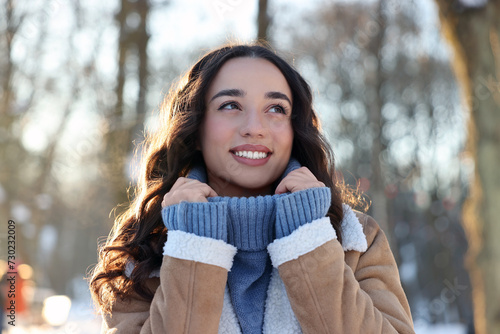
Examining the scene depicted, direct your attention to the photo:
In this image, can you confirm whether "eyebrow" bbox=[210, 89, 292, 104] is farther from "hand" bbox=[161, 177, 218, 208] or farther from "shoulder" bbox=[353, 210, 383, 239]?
"shoulder" bbox=[353, 210, 383, 239]

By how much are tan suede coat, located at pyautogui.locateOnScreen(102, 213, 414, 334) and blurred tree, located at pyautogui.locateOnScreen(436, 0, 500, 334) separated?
4.51m

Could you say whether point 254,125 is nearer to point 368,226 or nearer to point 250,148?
point 250,148

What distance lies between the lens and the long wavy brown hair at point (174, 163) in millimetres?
2309

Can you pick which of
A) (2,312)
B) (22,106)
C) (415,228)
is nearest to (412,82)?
(415,228)

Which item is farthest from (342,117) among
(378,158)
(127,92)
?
(127,92)

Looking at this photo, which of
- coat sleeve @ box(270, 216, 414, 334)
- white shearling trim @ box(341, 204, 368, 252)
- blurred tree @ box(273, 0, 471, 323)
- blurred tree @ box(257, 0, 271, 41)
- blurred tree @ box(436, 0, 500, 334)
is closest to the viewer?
coat sleeve @ box(270, 216, 414, 334)

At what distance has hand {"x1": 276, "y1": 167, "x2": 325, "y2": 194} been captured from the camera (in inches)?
84.2

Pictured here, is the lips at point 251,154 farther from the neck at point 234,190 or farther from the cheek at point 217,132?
the neck at point 234,190

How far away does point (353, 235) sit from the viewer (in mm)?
2240

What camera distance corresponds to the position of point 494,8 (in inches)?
242

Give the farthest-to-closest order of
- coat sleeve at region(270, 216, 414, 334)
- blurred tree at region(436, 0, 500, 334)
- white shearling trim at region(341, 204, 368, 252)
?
blurred tree at region(436, 0, 500, 334) → white shearling trim at region(341, 204, 368, 252) → coat sleeve at region(270, 216, 414, 334)

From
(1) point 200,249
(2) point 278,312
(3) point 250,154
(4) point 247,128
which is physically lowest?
(2) point 278,312

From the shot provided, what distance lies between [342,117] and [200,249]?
15.8 m

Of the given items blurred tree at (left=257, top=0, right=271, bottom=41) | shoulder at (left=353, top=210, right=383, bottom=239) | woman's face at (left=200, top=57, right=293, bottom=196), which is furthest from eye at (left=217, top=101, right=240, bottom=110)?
blurred tree at (left=257, top=0, right=271, bottom=41)
